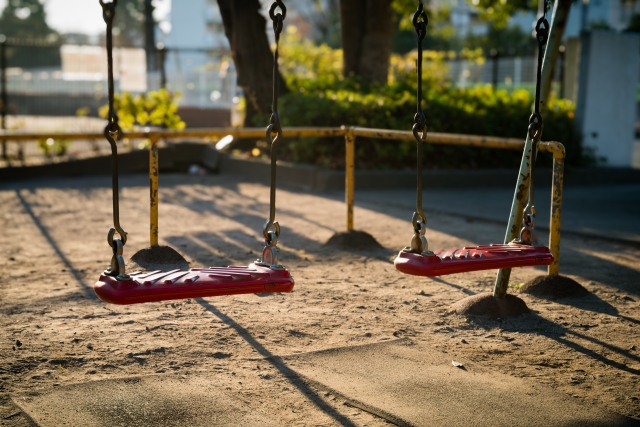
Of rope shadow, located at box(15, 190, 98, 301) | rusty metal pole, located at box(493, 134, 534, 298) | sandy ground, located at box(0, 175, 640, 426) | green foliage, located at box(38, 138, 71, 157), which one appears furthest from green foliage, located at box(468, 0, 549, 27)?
rusty metal pole, located at box(493, 134, 534, 298)

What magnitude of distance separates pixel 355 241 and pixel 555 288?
2.04 meters

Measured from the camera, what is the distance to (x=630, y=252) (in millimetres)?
6797

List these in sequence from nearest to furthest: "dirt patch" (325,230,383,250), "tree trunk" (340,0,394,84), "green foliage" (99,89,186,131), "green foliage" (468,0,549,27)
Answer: "dirt patch" (325,230,383,250) → "green foliage" (99,89,186,131) → "tree trunk" (340,0,394,84) → "green foliage" (468,0,549,27)

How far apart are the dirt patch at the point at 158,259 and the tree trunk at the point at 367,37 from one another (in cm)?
876

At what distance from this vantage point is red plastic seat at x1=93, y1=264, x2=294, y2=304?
3238 millimetres

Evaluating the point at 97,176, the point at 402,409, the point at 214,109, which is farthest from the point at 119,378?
the point at 214,109

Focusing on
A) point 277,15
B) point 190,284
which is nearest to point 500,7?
point 277,15

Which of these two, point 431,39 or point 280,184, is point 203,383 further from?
point 431,39

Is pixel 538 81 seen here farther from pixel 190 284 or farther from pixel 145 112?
pixel 145 112

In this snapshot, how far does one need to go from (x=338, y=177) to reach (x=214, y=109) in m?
9.51

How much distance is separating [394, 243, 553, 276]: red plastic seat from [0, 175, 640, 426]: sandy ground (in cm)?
47

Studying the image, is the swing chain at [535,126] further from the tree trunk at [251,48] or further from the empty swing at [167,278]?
the tree trunk at [251,48]

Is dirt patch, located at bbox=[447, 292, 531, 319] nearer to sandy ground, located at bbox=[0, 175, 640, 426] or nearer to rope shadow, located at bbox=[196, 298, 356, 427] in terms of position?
sandy ground, located at bbox=[0, 175, 640, 426]

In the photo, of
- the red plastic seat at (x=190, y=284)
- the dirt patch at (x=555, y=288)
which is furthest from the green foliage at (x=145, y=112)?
the red plastic seat at (x=190, y=284)
